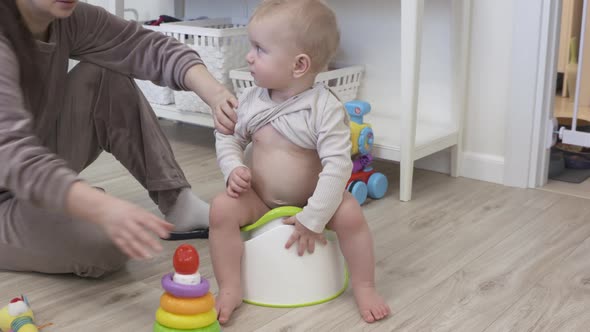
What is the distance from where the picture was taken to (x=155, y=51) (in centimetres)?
135

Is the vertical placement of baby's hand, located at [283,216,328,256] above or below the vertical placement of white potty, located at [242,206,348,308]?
above

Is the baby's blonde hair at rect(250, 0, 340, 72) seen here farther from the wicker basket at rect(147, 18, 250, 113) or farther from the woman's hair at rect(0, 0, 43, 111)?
the wicker basket at rect(147, 18, 250, 113)

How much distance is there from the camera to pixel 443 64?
1897 mm

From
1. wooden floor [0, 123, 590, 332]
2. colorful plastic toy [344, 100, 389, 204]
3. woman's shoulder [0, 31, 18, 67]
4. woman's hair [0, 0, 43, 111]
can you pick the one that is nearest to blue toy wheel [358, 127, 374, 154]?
colorful plastic toy [344, 100, 389, 204]

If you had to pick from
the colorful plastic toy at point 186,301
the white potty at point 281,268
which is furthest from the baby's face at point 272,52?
the colorful plastic toy at point 186,301

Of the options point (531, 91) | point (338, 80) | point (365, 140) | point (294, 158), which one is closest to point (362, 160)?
point (365, 140)

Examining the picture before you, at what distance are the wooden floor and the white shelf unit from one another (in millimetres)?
108

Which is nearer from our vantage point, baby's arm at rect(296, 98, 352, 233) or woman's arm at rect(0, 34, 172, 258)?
woman's arm at rect(0, 34, 172, 258)

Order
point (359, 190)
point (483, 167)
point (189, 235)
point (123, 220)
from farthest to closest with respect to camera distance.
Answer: point (483, 167) < point (359, 190) < point (189, 235) < point (123, 220)

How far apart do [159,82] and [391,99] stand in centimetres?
83

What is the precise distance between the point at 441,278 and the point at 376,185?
46cm

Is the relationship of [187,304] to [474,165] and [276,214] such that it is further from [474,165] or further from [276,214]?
[474,165]

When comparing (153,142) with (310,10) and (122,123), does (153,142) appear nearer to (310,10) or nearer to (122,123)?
(122,123)

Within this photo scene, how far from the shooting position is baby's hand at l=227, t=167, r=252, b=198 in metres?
1.13
